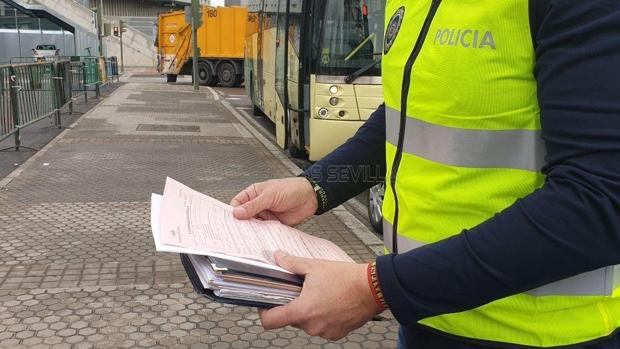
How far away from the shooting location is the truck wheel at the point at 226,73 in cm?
2653

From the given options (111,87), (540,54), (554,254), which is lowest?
(111,87)

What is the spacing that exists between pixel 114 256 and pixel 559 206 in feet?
14.4

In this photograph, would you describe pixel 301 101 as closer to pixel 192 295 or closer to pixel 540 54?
pixel 192 295

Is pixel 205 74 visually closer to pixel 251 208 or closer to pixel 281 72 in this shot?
pixel 281 72

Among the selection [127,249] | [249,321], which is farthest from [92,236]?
[249,321]

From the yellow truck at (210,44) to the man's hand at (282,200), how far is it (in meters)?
24.2

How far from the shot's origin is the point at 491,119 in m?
1.09

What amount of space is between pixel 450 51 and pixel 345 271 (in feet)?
1.53

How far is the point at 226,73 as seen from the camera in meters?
26.6

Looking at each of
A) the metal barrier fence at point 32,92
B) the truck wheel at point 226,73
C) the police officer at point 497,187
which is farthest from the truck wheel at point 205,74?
the police officer at point 497,187

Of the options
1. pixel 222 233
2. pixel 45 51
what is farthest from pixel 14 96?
pixel 45 51

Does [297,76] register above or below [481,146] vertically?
below

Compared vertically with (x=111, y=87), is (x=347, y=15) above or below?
above

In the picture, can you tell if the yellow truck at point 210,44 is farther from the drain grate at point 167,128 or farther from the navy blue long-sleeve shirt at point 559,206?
the navy blue long-sleeve shirt at point 559,206
